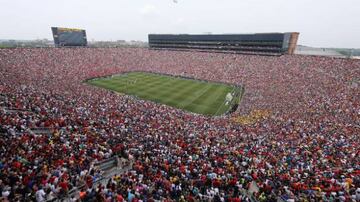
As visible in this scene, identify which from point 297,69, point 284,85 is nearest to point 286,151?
point 284,85

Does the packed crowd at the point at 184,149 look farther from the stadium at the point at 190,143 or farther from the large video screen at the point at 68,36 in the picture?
the large video screen at the point at 68,36

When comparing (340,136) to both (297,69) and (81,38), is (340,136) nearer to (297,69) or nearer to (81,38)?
(297,69)

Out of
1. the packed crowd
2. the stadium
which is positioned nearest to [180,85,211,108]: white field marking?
the stadium

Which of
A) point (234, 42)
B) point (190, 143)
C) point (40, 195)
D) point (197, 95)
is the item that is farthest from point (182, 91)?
point (234, 42)

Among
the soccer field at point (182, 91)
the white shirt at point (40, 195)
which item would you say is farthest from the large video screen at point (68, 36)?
A: the white shirt at point (40, 195)

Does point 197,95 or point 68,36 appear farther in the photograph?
point 68,36

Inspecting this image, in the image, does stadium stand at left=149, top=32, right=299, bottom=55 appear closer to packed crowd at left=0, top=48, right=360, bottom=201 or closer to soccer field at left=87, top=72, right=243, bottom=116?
soccer field at left=87, top=72, right=243, bottom=116

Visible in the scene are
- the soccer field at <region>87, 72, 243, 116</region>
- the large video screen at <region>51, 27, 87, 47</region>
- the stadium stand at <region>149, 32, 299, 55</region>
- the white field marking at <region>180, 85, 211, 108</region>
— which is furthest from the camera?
the large video screen at <region>51, 27, 87, 47</region>

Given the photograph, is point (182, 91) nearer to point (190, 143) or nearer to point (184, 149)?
point (190, 143)
